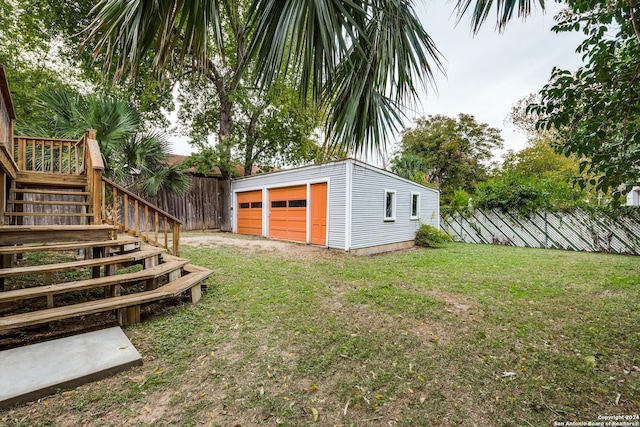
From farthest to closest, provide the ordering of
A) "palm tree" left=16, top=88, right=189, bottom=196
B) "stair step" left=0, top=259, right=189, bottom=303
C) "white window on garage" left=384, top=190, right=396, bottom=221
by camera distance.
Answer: "white window on garage" left=384, top=190, right=396, bottom=221, "palm tree" left=16, top=88, right=189, bottom=196, "stair step" left=0, top=259, right=189, bottom=303

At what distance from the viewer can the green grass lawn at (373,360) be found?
66.6 inches

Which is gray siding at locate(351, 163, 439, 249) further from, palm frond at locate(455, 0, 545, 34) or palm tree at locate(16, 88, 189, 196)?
palm tree at locate(16, 88, 189, 196)

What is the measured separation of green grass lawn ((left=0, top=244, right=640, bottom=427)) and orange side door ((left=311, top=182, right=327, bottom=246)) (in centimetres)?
388

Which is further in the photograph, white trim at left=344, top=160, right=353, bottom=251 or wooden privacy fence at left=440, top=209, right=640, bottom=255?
wooden privacy fence at left=440, top=209, right=640, bottom=255

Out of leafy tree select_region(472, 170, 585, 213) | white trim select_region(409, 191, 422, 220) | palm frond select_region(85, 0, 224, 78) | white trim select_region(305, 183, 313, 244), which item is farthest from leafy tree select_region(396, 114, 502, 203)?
palm frond select_region(85, 0, 224, 78)

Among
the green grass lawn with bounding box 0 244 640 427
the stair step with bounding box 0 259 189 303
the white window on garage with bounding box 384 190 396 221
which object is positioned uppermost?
the white window on garage with bounding box 384 190 396 221

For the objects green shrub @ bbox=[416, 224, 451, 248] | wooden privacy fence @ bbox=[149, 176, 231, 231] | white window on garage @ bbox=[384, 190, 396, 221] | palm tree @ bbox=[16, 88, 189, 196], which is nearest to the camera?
palm tree @ bbox=[16, 88, 189, 196]

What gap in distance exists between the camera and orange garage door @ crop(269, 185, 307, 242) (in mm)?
9008

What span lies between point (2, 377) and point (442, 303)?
435cm

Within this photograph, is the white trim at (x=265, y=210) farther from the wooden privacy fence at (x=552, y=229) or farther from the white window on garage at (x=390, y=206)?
the wooden privacy fence at (x=552, y=229)

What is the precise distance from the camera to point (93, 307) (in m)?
2.53

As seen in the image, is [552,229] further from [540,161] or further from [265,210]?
[540,161]

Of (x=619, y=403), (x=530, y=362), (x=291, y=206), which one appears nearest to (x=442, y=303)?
(x=530, y=362)

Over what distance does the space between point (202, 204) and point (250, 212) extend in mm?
2656
